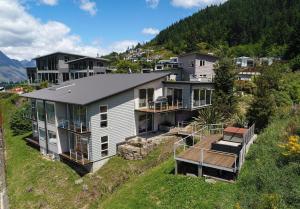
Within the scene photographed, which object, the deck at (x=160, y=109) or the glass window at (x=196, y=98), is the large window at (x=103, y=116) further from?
the glass window at (x=196, y=98)

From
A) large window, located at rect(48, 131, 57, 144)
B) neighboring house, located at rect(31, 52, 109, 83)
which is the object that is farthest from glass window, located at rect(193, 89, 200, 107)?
neighboring house, located at rect(31, 52, 109, 83)

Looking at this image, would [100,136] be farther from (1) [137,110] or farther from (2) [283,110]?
(2) [283,110]

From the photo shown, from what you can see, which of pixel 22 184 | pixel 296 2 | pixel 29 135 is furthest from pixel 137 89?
pixel 296 2

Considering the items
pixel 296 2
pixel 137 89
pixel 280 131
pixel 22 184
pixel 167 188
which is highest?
pixel 296 2

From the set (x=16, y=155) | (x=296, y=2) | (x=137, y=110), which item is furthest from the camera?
(x=296, y=2)

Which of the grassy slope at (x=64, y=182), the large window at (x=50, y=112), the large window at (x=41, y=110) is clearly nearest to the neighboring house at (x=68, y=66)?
the large window at (x=41, y=110)
